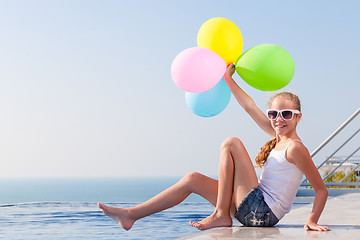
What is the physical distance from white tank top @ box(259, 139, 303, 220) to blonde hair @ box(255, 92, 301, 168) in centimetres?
6

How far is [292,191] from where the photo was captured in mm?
2904

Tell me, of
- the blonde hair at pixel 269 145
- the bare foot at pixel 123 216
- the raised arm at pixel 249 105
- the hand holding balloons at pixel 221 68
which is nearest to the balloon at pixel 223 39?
the hand holding balloons at pixel 221 68

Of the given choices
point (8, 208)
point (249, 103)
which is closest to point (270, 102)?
point (249, 103)

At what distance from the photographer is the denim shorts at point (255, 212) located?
286 cm

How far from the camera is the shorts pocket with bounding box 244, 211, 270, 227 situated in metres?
2.94

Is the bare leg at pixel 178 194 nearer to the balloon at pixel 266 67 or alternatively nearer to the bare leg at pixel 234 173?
the bare leg at pixel 234 173

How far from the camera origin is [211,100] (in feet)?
11.4

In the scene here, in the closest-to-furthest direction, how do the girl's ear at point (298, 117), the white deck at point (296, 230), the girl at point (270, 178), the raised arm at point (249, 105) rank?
the white deck at point (296, 230)
the girl at point (270, 178)
the girl's ear at point (298, 117)
the raised arm at point (249, 105)

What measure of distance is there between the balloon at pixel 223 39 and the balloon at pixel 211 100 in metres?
0.21

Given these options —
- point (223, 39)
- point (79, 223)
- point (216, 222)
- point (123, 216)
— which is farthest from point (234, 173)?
point (79, 223)

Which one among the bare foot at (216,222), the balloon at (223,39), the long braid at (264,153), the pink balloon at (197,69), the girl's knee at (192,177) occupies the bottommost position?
the bare foot at (216,222)

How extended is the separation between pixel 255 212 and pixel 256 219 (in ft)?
0.20

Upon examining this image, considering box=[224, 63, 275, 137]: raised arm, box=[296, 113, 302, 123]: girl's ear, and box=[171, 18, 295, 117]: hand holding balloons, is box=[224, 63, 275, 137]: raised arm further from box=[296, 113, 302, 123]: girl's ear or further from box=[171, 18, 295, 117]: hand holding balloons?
box=[296, 113, 302, 123]: girl's ear

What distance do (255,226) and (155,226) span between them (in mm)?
2045
